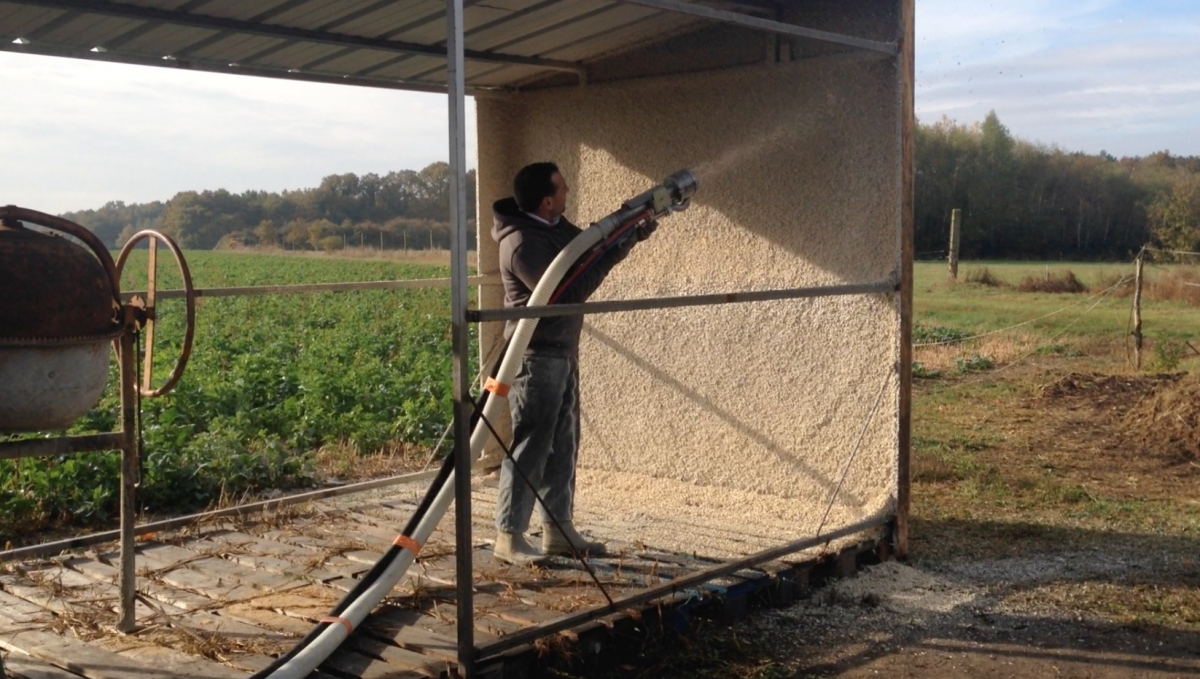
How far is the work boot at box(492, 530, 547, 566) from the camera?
16.2 feet

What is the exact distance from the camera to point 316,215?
49000mm

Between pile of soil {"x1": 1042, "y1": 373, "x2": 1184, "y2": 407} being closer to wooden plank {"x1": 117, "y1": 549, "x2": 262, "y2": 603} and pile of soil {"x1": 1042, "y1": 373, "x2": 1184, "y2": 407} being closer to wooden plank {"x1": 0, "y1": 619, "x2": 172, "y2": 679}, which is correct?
wooden plank {"x1": 117, "y1": 549, "x2": 262, "y2": 603}

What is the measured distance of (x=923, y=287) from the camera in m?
25.7

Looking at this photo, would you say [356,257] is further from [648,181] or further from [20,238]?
[20,238]

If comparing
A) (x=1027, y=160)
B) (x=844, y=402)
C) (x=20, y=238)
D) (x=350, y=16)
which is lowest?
(x=844, y=402)

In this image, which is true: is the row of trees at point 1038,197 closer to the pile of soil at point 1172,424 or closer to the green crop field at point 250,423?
the green crop field at point 250,423

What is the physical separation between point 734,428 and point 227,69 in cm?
331

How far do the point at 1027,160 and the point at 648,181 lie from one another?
4042cm

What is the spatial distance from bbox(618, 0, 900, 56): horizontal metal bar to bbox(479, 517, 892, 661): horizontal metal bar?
7.17ft

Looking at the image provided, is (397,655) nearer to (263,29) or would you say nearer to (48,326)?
(48,326)

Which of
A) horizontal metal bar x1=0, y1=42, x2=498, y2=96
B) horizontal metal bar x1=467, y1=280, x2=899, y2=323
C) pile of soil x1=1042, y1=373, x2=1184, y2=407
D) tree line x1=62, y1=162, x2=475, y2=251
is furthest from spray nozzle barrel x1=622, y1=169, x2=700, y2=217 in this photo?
tree line x1=62, y1=162, x2=475, y2=251

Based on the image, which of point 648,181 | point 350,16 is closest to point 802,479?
point 648,181

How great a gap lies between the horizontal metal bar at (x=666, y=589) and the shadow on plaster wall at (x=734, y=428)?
1.20 feet

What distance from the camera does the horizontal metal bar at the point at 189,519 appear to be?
5047 millimetres
